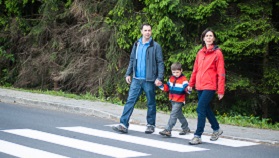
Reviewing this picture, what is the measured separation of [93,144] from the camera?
9.56m

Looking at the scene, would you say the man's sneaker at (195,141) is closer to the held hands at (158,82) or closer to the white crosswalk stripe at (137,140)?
the white crosswalk stripe at (137,140)

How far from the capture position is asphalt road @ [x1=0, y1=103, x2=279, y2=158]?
28.7 feet

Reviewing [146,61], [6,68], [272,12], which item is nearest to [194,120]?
[146,61]

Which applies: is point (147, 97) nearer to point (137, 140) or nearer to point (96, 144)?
point (137, 140)

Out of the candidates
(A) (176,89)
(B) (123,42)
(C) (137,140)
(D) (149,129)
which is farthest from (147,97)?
(B) (123,42)

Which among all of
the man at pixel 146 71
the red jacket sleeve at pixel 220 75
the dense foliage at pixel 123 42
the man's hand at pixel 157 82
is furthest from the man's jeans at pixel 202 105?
the dense foliage at pixel 123 42

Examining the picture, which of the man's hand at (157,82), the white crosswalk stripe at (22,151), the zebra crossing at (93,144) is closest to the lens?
the white crosswalk stripe at (22,151)

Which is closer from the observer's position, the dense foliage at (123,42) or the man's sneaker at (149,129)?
the man's sneaker at (149,129)

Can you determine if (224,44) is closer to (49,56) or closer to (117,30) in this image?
(117,30)

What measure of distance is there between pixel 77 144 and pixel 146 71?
2.33 meters

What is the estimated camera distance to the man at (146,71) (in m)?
11.0

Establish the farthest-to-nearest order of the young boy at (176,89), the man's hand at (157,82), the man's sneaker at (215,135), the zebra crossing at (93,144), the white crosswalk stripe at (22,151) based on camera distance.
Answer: the man's hand at (157,82)
the young boy at (176,89)
the man's sneaker at (215,135)
the zebra crossing at (93,144)
the white crosswalk stripe at (22,151)

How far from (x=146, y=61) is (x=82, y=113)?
13.7 feet

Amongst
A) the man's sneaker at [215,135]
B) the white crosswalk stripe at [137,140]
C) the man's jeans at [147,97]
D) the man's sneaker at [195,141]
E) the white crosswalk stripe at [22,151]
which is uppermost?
the man's jeans at [147,97]
